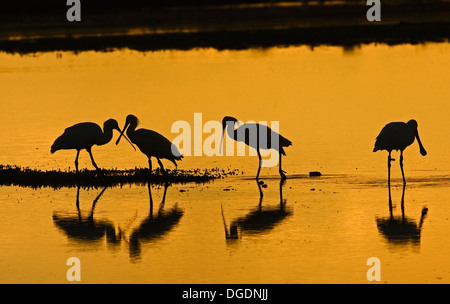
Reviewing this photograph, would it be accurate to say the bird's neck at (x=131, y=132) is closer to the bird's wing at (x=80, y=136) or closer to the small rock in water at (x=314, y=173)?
the bird's wing at (x=80, y=136)

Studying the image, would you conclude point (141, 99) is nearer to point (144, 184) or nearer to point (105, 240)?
point (144, 184)

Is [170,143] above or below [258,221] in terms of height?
above

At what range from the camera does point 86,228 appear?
1309 centimetres

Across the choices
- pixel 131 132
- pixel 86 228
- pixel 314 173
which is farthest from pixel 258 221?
pixel 131 132

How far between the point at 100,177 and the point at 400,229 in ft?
20.2

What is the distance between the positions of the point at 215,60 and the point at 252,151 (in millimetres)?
19646

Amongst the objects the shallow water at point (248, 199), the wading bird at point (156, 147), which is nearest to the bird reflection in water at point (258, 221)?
the shallow water at point (248, 199)

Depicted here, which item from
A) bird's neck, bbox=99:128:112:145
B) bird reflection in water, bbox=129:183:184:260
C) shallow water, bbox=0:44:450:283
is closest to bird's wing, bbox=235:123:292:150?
shallow water, bbox=0:44:450:283

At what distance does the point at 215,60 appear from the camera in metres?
38.8

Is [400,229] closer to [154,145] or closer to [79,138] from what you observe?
[154,145]

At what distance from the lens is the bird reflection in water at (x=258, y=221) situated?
12422 millimetres

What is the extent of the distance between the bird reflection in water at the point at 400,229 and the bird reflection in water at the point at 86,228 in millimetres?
3166
